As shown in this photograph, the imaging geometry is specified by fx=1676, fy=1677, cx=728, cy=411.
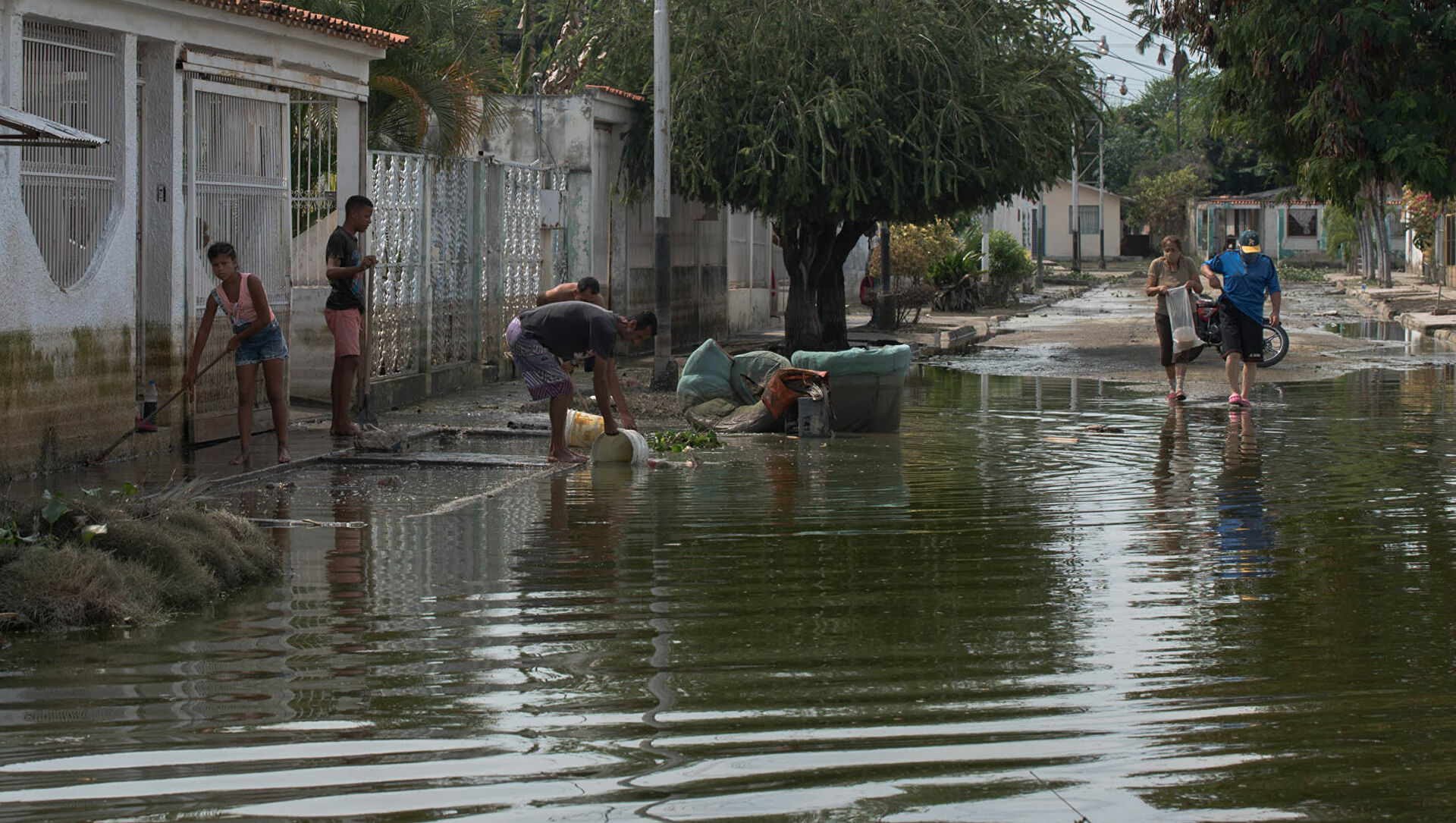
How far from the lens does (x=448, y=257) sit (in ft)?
58.6

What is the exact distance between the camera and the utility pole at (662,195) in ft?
59.8

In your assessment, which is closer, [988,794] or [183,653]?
[988,794]

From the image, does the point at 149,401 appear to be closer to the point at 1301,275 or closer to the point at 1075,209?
the point at 1301,275

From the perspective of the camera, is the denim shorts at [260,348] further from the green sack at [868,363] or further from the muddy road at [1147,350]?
the muddy road at [1147,350]

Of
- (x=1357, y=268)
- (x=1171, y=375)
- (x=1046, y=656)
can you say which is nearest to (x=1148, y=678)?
(x=1046, y=656)

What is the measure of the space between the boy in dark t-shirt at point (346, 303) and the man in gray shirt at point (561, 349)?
1.66 meters

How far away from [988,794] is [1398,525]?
5.63 m

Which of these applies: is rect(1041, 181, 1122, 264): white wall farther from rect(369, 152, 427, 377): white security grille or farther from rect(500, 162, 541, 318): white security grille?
rect(369, 152, 427, 377): white security grille

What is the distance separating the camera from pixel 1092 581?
7.60 meters

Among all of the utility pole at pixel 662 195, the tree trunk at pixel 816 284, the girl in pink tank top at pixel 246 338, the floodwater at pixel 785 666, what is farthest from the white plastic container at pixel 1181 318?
the girl in pink tank top at pixel 246 338

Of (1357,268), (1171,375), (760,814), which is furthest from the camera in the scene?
(1357,268)

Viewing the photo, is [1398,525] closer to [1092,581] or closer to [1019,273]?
[1092,581]

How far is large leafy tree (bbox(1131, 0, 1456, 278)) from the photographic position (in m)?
21.2

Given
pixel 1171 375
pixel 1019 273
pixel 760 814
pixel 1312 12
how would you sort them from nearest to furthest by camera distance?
pixel 760 814
pixel 1171 375
pixel 1312 12
pixel 1019 273
